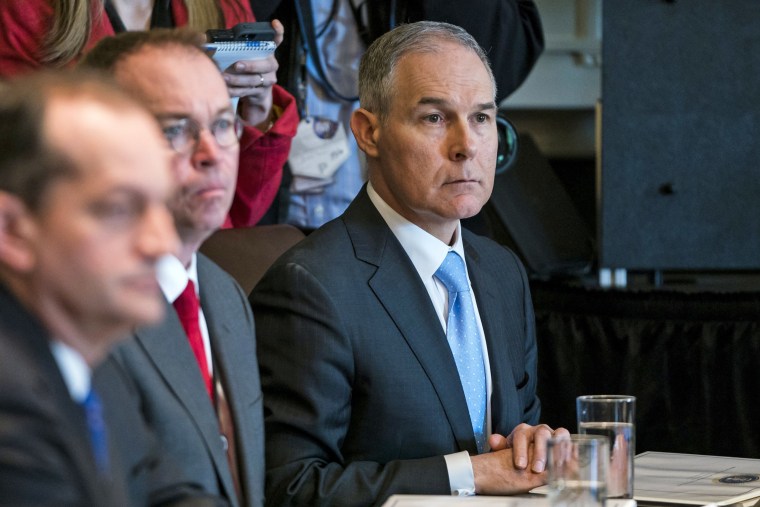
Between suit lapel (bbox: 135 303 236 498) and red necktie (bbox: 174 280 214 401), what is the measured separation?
62 millimetres

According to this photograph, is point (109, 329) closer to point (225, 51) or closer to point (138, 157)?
point (138, 157)

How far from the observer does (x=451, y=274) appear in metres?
1.99

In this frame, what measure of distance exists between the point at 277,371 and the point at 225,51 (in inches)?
23.0

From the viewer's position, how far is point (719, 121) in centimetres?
364

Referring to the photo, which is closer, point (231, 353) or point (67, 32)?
point (231, 353)

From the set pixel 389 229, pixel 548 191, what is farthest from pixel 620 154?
pixel 389 229

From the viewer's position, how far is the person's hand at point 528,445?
173cm

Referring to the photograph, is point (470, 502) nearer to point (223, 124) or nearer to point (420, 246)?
point (223, 124)

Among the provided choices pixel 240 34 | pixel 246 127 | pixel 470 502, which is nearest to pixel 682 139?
pixel 246 127

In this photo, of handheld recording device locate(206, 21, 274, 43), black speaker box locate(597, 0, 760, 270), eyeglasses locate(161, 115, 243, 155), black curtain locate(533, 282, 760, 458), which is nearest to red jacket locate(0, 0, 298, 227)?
handheld recording device locate(206, 21, 274, 43)

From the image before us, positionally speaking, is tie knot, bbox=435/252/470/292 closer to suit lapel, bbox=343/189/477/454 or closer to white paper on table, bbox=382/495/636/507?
Answer: suit lapel, bbox=343/189/477/454

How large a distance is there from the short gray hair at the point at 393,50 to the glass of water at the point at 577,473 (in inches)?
33.5

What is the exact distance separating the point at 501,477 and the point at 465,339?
0.99ft

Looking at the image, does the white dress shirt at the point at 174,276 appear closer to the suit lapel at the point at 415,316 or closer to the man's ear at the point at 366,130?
the suit lapel at the point at 415,316
